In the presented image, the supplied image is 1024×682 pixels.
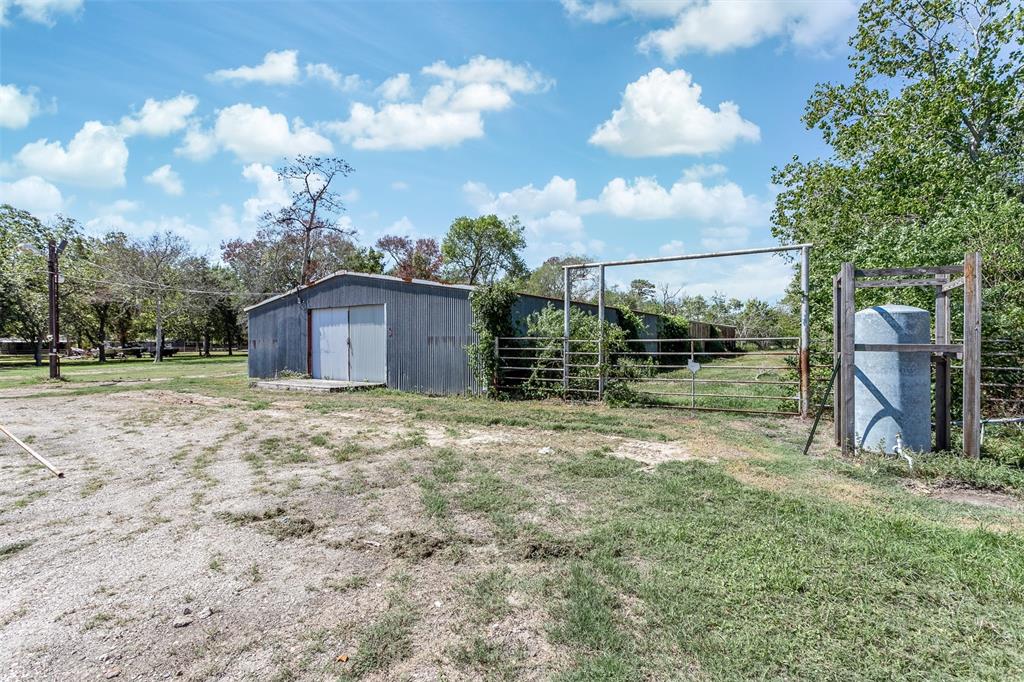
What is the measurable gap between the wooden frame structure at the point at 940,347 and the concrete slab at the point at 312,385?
1091 cm

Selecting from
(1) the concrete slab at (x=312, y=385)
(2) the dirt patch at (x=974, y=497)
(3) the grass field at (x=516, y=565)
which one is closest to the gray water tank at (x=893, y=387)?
(3) the grass field at (x=516, y=565)

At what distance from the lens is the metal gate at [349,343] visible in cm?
1413

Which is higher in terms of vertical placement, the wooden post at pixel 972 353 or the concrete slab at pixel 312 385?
the wooden post at pixel 972 353

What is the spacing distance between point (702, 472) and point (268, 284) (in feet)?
110

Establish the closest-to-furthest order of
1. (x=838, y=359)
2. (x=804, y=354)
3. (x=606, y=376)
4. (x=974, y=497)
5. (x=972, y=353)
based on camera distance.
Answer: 1. (x=974, y=497)
2. (x=972, y=353)
3. (x=838, y=359)
4. (x=804, y=354)
5. (x=606, y=376)

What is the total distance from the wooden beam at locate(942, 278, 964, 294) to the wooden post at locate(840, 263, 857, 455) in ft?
3.69

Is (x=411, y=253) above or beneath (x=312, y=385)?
above

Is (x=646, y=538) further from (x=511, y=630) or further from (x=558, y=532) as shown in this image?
(x=511, y=630)

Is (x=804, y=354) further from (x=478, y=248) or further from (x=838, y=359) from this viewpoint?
(x=478, y=248)

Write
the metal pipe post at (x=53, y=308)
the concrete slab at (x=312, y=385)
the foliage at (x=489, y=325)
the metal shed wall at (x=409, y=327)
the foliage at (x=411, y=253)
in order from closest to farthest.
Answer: the foliage at (x=489, y=325) < the metal shed wall at (x=409, y=327) < the concrete slab at (x=312, y=385) < the metal pipe post at (x=53, y=308) < the foliage at (x=411, y=253)

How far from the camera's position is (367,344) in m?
14.4

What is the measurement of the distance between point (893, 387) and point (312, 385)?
12.7m

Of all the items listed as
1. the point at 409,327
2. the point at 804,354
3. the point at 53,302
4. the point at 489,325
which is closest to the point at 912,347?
the point at 804,354

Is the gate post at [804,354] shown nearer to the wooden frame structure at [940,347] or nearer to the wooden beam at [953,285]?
the wooden frame structure at [940,347]
